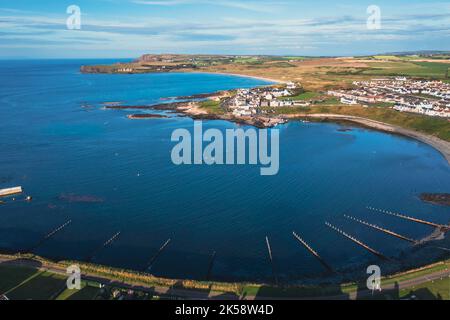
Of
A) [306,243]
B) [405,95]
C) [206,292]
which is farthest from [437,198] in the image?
[405,95]

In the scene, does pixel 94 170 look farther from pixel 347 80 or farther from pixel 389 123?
pixel 347 80

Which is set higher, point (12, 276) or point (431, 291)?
point (12, 276)

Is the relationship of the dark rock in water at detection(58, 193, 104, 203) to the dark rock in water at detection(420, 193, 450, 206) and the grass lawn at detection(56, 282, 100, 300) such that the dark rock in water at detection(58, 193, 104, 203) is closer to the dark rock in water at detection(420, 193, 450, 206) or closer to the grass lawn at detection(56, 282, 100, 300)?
the grass lawn at detection(56, 282, 100, 300)

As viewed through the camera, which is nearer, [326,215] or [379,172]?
[326,215]

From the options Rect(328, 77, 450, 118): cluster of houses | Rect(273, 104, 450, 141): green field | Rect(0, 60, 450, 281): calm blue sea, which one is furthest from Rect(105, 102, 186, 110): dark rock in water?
Rect(328, 77, 450, 118): cluster of houses

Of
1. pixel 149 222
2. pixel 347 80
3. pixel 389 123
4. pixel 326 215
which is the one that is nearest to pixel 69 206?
pixel 149 222

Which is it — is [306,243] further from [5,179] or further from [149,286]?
[5,179]
